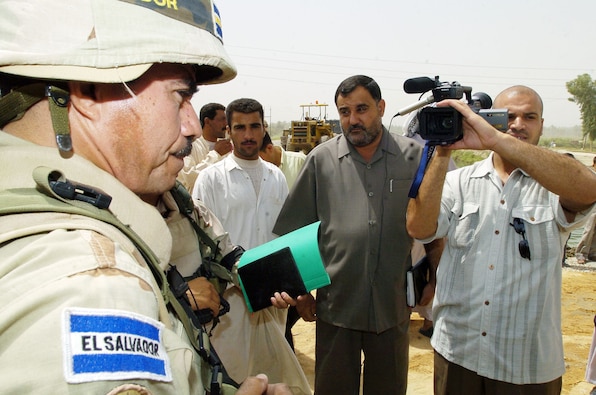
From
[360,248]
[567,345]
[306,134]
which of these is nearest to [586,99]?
[306,134]

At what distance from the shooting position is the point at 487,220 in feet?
7.93

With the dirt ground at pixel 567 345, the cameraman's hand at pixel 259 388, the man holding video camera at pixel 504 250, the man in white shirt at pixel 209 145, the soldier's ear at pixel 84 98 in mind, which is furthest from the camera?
the man in white shirt at pixel 209 145

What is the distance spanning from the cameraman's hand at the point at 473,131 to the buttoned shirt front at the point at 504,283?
310 millimetres

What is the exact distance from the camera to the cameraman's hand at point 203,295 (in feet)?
6.36

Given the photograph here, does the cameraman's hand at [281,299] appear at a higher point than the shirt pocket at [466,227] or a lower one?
lower

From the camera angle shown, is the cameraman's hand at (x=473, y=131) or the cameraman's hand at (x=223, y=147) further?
the cameraman's hand at (x=223, y=147)

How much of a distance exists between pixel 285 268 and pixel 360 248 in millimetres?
1060

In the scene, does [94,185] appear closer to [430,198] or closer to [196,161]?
[430,198]

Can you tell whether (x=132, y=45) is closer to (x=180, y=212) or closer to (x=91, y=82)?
(x=91, y=82)

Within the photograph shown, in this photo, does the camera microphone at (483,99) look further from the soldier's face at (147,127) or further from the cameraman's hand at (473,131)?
the soldier's face at (147,127)

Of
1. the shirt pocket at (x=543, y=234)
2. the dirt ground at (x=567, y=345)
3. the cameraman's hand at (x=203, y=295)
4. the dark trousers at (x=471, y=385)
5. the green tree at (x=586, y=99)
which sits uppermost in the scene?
the green tree at (x=586, y=99)

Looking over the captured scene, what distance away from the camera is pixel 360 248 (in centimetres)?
304

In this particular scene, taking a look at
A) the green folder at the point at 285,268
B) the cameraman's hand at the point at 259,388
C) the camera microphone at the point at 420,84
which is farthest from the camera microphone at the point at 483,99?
the cameraman's hand at the point at 259,388

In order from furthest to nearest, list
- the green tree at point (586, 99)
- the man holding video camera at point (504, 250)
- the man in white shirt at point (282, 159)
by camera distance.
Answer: the green tree at point (586, 99) → the man in white shirt at point (282, 159) → the man holding video camera at point (504, 250)
